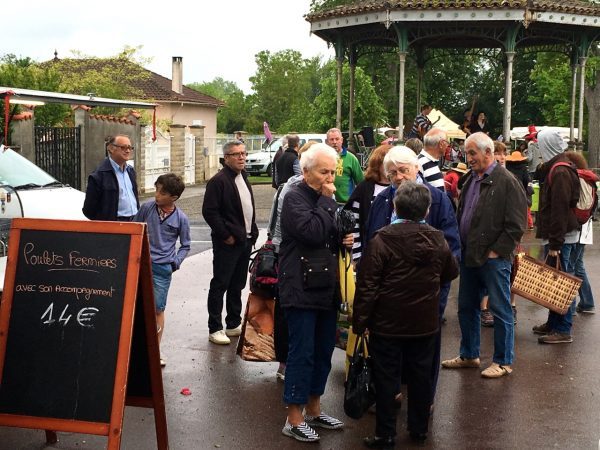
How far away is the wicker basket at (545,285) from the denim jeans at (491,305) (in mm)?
1143

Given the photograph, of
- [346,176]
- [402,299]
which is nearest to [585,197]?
[346,176]

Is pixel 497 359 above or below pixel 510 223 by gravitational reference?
below

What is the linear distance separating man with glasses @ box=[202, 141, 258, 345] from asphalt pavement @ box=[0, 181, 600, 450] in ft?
1.43

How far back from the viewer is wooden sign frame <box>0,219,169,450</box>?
15.2ft

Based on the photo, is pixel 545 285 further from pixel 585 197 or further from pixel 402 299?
pixel 402 299

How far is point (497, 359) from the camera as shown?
7.04 metres

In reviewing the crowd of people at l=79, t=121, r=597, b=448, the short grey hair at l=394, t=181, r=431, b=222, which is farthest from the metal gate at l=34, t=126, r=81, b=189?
the short grey hair at l=394, t=181, r=431, b=222

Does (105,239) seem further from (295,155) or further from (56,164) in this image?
(56,164)

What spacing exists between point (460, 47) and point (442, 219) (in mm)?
14933

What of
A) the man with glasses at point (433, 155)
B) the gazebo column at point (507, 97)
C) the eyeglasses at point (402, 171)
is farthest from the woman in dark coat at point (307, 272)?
the gazebo column at point (507, 97)

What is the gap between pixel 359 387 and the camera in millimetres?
5289

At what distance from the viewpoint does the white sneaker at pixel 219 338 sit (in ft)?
26.0

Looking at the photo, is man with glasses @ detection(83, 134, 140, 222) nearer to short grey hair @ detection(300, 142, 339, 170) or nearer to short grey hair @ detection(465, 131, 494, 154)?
short grey hair @ detection(300, 142, 339, 170)

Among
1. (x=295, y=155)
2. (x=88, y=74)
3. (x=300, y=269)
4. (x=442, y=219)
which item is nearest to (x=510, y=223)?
(x=442, y=219)
